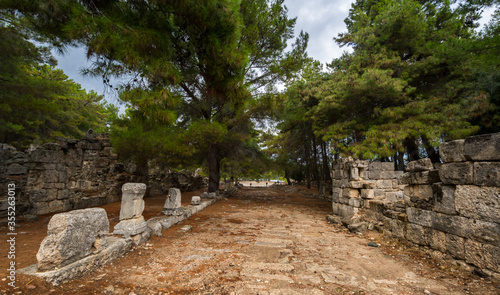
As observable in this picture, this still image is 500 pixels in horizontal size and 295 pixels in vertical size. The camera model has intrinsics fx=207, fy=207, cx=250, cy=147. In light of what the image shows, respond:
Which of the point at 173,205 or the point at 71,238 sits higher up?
the point at 71,238

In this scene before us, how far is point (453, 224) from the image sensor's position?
3307 millimetres

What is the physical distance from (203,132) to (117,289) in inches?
236

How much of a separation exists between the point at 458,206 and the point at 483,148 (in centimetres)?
97

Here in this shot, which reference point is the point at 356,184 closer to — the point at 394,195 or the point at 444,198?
the point at 394,195

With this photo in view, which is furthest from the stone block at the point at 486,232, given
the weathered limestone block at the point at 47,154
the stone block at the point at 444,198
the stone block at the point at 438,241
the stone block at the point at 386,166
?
the weathered limestone block at the point at 47,154

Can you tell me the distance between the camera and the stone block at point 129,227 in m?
3.95

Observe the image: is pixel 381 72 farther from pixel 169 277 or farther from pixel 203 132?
pixel 169 277

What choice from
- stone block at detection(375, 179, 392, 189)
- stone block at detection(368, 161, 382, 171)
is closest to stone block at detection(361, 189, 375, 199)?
stone block at detection(375, 179, 392, 189)

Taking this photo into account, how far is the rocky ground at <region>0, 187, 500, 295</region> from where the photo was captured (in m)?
2.53

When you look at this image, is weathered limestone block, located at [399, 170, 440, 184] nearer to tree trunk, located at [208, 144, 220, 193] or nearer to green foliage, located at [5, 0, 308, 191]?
green foliage, located at [5, 0, 308, 191]

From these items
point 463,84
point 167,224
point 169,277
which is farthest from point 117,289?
point 463,84

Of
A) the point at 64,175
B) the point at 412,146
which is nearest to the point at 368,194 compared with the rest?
the point at 412,146

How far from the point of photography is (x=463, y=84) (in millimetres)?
7812

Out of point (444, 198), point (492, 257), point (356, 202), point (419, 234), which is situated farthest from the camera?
point (356, 202)
